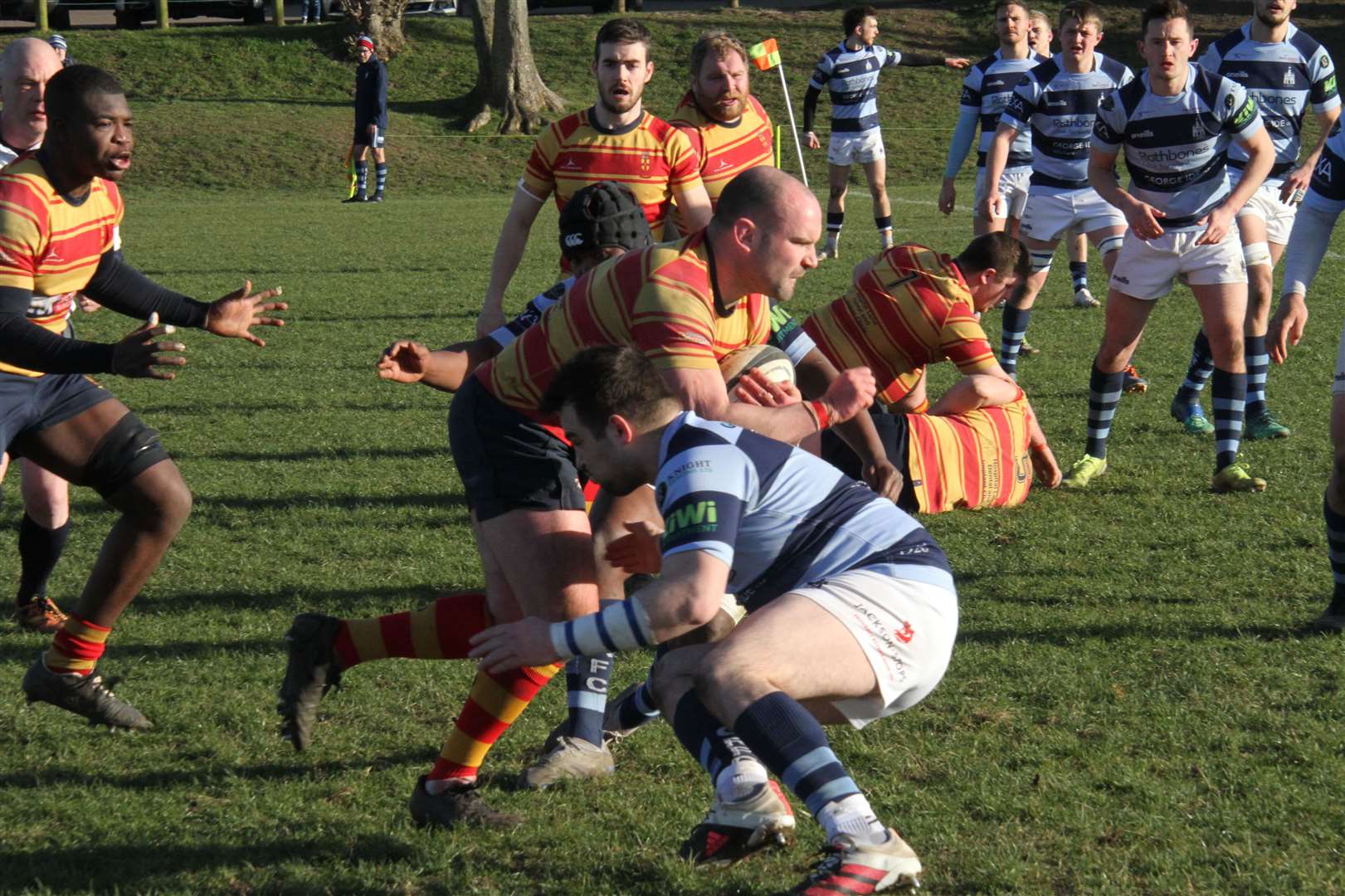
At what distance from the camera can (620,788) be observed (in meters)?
4.31

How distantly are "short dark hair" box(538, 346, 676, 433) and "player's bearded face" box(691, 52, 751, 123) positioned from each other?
3.87 metres

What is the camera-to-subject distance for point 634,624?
334 cm

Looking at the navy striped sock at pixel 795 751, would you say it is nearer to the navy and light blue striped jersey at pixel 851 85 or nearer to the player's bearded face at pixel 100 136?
the player's bearded face at pixel 100 136

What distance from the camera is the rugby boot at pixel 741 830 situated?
132 inches

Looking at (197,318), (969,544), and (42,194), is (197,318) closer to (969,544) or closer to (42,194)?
(42,194)

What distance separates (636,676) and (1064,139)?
6.46m

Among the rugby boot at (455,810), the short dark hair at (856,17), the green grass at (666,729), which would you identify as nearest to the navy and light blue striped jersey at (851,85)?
the short dark hair at (856,17)

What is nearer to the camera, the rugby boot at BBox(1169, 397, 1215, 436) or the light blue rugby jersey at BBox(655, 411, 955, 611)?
the light blue rugby jersey at BBox(655, 411, 955, 611)

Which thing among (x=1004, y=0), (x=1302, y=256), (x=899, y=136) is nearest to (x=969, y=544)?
(x=1302, y=256)

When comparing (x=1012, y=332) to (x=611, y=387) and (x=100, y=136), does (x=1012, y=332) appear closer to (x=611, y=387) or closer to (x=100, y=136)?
(x=100, y=136)

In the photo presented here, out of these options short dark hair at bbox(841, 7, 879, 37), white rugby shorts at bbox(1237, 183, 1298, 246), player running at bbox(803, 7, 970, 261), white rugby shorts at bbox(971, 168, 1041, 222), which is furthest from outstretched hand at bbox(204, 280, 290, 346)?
short dark hair at bbox(841, 7, 879, 37)

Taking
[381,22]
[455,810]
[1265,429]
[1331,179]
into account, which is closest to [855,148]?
[1265,429]

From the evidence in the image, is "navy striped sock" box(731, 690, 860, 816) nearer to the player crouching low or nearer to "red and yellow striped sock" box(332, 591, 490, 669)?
the player crouching low

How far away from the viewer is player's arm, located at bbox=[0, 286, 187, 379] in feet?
14.2
